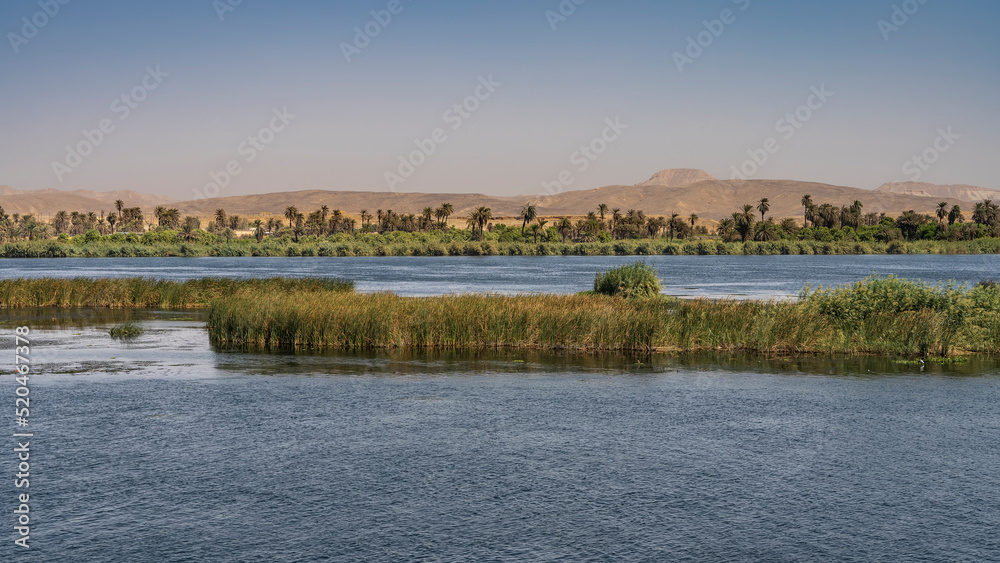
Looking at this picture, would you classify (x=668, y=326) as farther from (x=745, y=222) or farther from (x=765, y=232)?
(x=765, y=232)

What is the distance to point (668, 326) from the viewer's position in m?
31.4

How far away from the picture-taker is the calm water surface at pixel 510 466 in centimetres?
1141

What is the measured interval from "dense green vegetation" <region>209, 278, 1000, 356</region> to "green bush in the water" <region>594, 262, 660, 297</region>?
8.14m

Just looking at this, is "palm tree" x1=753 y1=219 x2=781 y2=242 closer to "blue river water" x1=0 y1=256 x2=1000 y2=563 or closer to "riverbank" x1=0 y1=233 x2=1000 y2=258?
"riverbank" x1=0 y1=233 x2=1000 y2=258

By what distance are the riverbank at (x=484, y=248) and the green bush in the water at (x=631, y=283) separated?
13040cm

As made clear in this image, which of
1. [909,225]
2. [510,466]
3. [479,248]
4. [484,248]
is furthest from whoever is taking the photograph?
[909,225]

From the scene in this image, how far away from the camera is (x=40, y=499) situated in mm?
12953

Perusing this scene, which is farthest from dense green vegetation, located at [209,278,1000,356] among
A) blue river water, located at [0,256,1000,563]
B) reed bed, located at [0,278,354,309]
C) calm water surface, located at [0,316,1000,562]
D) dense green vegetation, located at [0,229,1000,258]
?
dense green vegetation, located at [0,229,1000,258]

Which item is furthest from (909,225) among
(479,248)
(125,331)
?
(125,331)

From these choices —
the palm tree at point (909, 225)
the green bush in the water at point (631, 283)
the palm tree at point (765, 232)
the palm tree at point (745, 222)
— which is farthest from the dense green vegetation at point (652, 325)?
the palm tree at point (909, 225)

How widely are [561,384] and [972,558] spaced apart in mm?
13254

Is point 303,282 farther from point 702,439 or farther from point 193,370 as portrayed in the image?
point 702,439

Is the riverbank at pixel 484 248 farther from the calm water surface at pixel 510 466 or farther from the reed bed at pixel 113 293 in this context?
the calm water surface at pixel 510 466

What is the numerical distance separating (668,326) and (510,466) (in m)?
17.7
